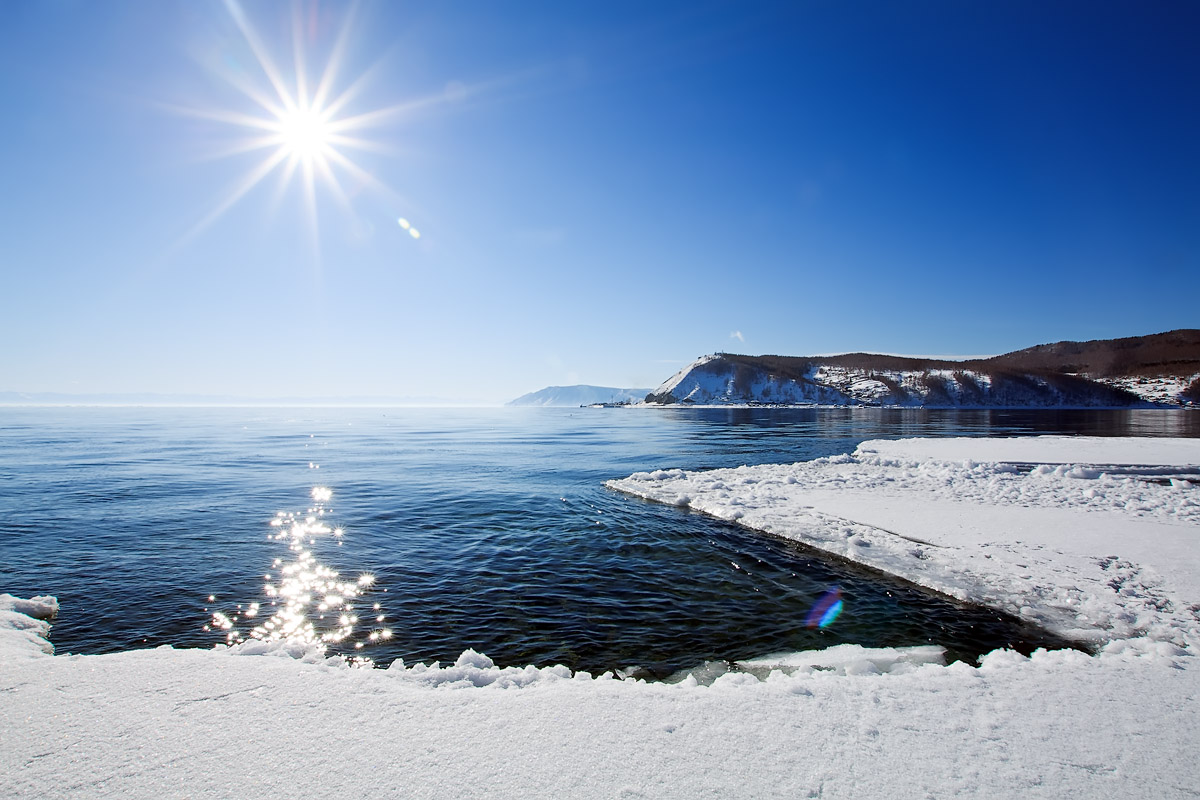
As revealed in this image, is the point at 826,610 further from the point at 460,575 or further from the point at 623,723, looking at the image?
the point at 460,575

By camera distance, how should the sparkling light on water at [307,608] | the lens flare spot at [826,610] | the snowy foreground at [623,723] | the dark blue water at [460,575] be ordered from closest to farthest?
the snowy foreground at [623,723]
the dark blue water at [460,575]
the sparkling light on water at [307,608]
the lens flare spot at [826,610]

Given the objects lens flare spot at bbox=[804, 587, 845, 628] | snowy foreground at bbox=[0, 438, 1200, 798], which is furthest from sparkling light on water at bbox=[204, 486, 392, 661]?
lens flare spot at bbox=[804, 587, 845, 628]

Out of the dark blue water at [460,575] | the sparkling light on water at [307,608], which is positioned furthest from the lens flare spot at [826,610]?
the sparkling light on water at [307,608]

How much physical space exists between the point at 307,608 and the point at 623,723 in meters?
6.91

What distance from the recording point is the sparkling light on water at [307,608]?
7879 millimetres

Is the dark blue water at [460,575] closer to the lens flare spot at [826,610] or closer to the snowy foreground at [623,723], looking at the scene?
the lens flare spot at [826,610]

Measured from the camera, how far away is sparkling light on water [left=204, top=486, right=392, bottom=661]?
7879 millimetres

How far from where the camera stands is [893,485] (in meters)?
19.2

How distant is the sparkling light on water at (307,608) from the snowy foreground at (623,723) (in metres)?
1.06

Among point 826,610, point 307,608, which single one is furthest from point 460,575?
point 826,610

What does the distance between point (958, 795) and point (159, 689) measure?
7.27 meters

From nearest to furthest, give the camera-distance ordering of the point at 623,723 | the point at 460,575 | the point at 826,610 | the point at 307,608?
1. the point at 623,723
2. the point at 826,610
3. the point at 307,608
4. the point at 460,575

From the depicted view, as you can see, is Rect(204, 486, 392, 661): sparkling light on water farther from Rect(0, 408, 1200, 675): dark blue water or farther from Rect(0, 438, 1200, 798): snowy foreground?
Rect(0, 438, 1200, 798): snowy foreground

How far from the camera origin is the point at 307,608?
29.6ft
